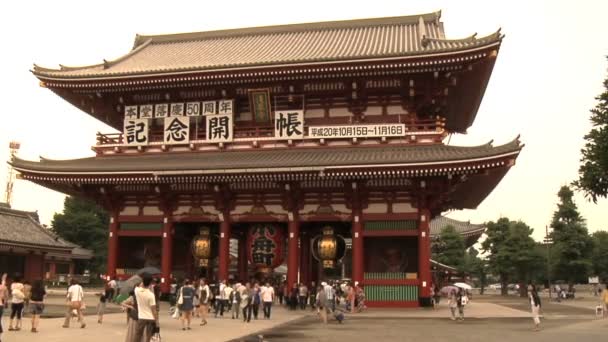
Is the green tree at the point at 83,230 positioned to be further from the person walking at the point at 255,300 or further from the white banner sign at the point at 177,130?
the person walking at the point at 255,300

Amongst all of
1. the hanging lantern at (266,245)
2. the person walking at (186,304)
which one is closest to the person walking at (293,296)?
the hanging lantern at (266,245)

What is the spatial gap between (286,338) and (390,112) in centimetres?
1713

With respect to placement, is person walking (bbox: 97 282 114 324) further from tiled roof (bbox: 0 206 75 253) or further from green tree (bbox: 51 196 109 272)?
green tree (bbox: 51 196 109 272)

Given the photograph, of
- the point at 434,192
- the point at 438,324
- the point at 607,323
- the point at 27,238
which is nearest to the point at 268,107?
the point at 434,192

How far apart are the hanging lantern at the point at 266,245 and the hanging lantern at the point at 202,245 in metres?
2.48

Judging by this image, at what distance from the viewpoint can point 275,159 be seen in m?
31.6

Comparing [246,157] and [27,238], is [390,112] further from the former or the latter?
[27,238]

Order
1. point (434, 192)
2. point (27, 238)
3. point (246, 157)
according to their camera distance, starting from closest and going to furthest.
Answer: point (434, 192) < point (246, 157) < point (27, 238)

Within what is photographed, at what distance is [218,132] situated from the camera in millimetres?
34781

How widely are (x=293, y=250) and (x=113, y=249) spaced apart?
34.9 ft

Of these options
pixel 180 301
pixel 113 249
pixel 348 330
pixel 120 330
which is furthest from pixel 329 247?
pixel 120 330

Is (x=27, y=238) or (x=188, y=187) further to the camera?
(x=27, y=238)

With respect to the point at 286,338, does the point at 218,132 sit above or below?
above

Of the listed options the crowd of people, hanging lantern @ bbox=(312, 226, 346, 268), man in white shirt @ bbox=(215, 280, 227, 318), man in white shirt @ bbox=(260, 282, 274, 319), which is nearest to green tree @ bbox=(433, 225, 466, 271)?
the crowd of people
